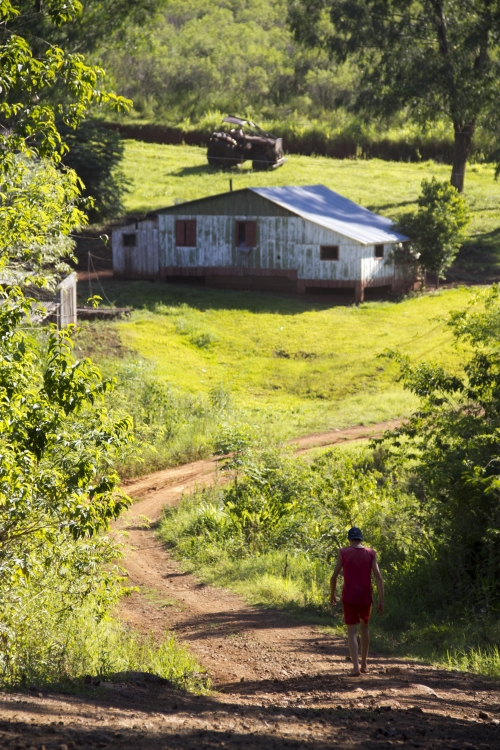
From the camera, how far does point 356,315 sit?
35.9 m

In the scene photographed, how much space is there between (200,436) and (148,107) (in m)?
57.0

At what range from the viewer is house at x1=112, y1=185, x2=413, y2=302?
37844 millimetres

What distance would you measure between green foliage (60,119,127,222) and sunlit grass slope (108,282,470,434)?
8.31 metres

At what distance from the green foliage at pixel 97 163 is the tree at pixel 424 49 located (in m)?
14.0

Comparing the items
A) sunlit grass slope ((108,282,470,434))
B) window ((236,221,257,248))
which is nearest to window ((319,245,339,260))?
sunlit grass slope ((108,282,470,434))

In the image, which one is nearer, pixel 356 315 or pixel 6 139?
pixel 6 139

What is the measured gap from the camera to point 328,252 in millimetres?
38000

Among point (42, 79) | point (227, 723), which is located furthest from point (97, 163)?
point (227, 723)

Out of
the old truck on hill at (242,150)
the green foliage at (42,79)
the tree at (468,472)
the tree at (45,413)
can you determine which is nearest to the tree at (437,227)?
the old truck on hill at (242,150)

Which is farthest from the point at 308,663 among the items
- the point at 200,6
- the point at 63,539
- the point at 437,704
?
the point at 200,6

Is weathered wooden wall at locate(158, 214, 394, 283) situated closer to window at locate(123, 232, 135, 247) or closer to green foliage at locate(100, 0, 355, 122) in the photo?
window at locate(123, 232, 135, 247)

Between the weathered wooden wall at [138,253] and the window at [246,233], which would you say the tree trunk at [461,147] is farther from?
the weathered wooden wall at [138,253]

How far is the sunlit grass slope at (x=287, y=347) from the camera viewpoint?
27047 millimetres

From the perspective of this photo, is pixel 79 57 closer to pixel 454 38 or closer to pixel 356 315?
pixel 356 315
